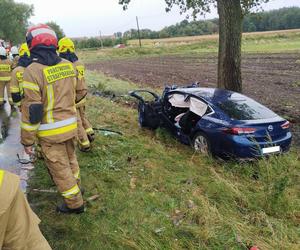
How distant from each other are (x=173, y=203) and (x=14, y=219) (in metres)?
3.14

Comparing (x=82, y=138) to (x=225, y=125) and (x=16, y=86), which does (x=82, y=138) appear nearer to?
(x=16, y=86)

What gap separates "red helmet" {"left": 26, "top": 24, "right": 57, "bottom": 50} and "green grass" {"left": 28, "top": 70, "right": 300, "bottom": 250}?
199 centimetres

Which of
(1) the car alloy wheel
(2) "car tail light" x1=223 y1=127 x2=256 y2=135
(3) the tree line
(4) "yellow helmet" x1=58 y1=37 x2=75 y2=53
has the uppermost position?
(4) "yellow helmet" x1=58 y1=37 x2=75 y2=53

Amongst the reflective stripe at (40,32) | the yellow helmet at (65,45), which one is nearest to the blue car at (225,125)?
the yellow helmet at (65,45)

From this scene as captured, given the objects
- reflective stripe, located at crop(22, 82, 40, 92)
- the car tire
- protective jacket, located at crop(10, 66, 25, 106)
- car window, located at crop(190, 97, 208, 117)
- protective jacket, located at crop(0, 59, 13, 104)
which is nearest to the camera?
reflective stripe, located at crop(22, 82, 40, 92)

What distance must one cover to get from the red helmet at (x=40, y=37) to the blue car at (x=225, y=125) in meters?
3.49

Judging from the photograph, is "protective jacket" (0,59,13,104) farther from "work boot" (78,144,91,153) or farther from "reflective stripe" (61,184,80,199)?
"reflective stripe" (61,184,80,199)

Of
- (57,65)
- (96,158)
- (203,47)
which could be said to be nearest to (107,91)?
(96,158)

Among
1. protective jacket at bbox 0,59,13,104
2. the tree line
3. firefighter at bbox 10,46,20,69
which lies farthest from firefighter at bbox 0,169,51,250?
the tree line

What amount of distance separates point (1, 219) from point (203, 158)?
17.4ft

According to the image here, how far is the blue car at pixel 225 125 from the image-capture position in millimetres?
6277

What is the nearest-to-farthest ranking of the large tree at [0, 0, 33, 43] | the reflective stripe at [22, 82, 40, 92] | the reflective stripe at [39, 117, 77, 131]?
the reflective stripe at [22, 82, 40, 92] < the reflective stripe at [39, 117, 77, 131] < the large tree at [0, 0, 33, 43]

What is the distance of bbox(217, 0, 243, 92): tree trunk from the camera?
9453 mm

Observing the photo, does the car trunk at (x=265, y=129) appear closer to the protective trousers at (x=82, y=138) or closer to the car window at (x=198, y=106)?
the car window at (x=198, y=106)
